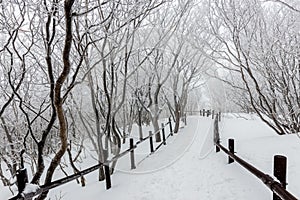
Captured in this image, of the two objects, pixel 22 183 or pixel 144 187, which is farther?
pixel 144 187

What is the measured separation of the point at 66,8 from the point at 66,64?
78cm

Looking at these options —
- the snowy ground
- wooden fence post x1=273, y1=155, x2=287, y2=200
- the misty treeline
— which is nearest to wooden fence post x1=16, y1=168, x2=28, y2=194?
the misty treeline

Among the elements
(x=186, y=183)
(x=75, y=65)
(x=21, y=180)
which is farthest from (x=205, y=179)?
(x=75, y=65)

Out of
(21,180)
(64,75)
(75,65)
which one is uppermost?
(75,65)

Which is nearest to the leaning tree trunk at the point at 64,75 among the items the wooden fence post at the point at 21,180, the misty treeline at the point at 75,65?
the misty treeline at the point at 75,65

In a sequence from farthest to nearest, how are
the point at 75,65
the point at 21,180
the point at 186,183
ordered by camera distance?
the point at 75,65, the point at 186,183, the point at 21,180

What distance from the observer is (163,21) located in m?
10.1

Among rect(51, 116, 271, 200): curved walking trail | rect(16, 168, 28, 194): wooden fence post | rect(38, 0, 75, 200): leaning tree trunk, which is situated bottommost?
rect(51, 116, 271, 200): curved walking trail

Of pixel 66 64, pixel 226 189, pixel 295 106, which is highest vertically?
pixel 66 64

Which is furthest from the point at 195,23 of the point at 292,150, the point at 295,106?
the point at 292,150

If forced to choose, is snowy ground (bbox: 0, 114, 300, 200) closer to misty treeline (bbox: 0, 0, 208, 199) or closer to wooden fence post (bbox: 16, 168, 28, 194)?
misty treeline (bbox: 0, 0, 208, 199)

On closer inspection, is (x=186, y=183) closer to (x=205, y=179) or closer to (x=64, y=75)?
(x=205, y=179)

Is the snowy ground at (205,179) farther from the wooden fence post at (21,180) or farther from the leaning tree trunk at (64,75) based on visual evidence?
the wooden fence post at (21,180)

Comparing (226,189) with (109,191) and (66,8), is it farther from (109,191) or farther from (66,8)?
(66,8)
